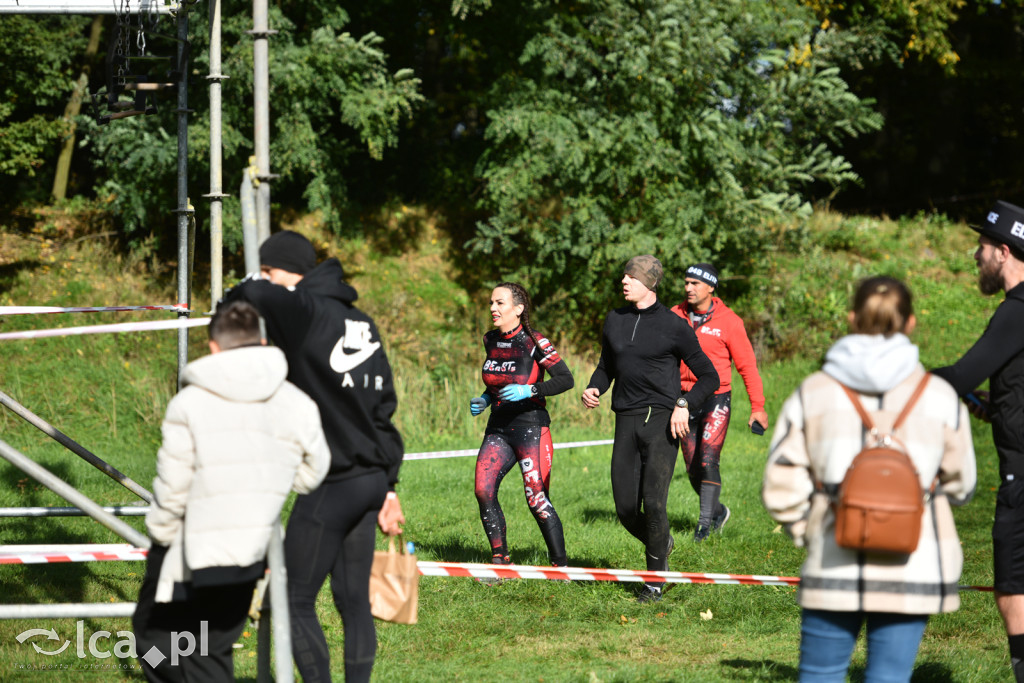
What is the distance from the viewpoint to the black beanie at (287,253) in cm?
395

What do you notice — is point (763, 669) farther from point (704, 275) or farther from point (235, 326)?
point (704, 275)

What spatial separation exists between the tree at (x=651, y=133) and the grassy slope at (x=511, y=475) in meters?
1.63

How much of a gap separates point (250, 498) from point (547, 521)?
3.47m

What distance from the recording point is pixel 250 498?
3.35m

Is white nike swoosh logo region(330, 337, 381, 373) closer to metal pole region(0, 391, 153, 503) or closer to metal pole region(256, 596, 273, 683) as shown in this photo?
metal pole region(256, 596, 273, 683)

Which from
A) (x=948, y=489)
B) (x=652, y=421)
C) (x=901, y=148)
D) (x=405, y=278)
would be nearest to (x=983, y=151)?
(x=901, y=148)

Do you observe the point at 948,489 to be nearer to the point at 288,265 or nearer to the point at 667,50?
the point at 288,265

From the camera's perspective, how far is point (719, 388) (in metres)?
8.26

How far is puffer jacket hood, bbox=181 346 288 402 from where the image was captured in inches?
129

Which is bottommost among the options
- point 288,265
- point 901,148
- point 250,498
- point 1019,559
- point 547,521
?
point 547,521

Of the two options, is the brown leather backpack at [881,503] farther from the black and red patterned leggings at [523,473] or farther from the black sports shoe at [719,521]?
the black sports shoe at [719,521]

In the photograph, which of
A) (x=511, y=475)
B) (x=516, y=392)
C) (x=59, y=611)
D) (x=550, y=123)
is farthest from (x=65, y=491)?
(x=550, y=123)

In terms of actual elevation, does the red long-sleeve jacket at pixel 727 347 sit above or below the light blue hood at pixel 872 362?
below

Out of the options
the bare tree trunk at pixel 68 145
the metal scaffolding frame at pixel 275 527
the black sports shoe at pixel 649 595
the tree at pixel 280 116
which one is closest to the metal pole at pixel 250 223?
the metal scaffolding frame at pixel 275 527
